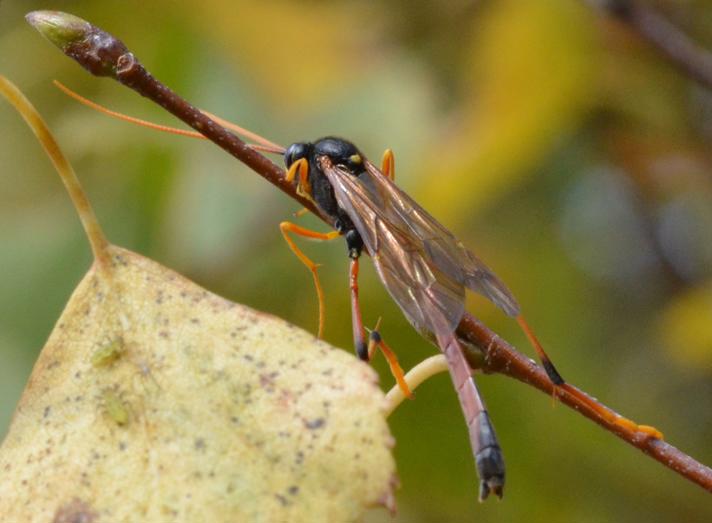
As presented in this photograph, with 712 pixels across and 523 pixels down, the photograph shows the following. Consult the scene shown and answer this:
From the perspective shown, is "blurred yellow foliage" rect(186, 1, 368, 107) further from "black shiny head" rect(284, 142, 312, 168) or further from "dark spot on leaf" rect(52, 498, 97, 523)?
"dark spot on leaf" rect(52, 498, 97, 523)

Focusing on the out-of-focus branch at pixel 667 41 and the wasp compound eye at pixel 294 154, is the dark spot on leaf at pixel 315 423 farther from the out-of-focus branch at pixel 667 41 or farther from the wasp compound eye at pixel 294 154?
the out-of-focus branch at pixel 667 41

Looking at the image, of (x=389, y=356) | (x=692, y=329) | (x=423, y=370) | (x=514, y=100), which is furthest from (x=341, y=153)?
(x=692, y=329)

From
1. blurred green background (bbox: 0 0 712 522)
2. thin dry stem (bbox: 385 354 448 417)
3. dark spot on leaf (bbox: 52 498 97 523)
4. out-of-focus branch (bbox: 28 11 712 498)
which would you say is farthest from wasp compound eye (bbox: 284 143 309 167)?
dark spot on leaf (bbox: 52 498 97 523)

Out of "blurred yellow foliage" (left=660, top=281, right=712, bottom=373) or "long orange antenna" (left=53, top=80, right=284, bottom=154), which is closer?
"long orange antenna" (left=53, top=80, right=284, bottom=154)

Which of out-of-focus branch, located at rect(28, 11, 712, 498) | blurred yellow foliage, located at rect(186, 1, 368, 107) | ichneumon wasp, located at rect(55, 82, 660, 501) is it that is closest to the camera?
out-of-focus branch, located at rect(28, 11, 712, 498)

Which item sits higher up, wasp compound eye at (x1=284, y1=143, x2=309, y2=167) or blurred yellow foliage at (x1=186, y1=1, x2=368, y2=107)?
blurred yellow foliage at (x1=186, y1=1, x2=368, y2=107)

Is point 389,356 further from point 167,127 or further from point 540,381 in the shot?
point 167,127
